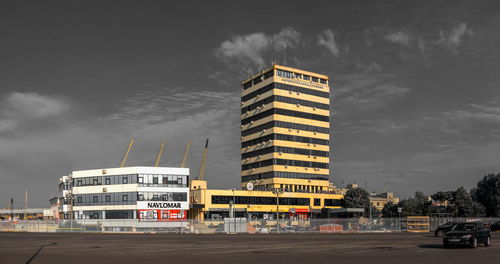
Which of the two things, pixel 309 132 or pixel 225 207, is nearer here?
pixel 225 207

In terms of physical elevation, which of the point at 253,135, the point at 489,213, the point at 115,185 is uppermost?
Result: the point at 253,135

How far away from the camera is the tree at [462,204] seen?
Result: 148m

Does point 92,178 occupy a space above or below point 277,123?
below

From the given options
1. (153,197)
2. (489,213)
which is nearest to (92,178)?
(153,197)

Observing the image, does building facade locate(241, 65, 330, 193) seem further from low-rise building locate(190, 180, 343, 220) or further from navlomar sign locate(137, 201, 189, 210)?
navlomar sign locate(137, 201, 189, 210)

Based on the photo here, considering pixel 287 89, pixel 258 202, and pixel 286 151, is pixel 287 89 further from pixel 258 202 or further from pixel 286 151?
pixel 258 202

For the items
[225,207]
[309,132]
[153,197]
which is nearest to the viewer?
[153,197]

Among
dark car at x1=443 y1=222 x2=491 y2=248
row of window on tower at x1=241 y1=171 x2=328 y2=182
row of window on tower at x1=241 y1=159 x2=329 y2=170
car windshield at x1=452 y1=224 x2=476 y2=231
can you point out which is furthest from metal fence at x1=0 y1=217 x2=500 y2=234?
row of window on tower at x1=241 y1=159 x2=329 y2=170

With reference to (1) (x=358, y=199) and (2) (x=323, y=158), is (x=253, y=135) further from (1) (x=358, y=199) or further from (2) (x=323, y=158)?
(1) (x=358, y=199)

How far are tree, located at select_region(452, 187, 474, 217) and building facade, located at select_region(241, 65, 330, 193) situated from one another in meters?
37.0

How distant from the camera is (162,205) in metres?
117

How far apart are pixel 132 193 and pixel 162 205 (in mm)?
7150

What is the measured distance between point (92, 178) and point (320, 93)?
72.6 metres

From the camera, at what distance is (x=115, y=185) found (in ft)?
387
